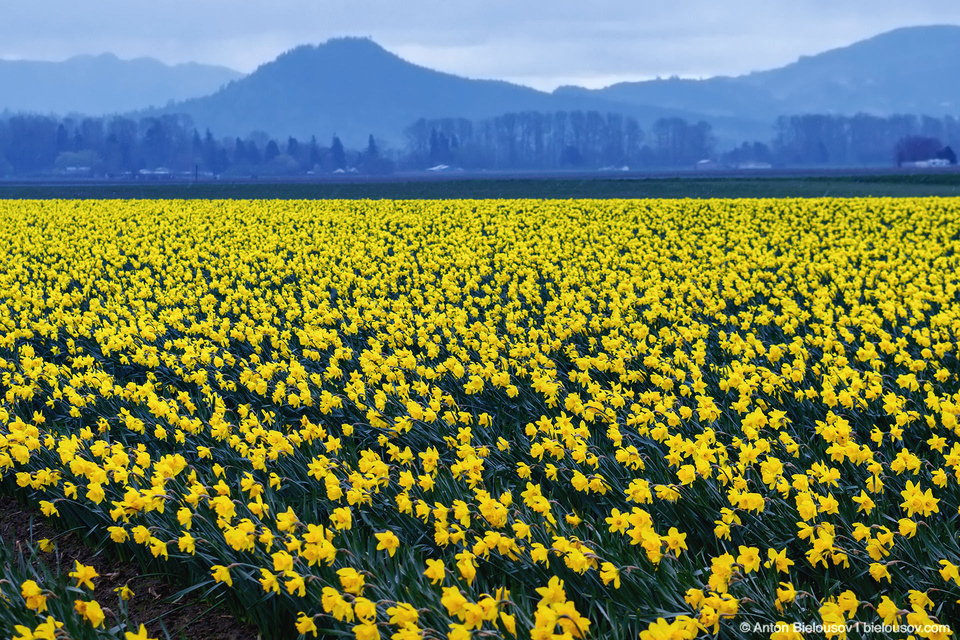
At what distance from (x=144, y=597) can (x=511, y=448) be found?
2694 millimetres

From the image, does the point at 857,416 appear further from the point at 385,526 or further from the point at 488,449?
the point at 385,526

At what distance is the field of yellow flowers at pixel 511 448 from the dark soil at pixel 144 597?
138mm

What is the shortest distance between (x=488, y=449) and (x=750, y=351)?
10.8ft

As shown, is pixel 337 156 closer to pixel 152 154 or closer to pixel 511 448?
pixel 152 154

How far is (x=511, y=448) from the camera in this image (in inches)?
241

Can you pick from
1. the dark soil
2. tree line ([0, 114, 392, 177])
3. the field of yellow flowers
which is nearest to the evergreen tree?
tree line ([0, 114, 392, 177])

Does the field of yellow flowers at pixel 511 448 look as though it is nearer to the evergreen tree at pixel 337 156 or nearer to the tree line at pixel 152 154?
the tree line at pixel 152 154

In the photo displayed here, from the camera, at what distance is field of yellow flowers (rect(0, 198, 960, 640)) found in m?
3.88

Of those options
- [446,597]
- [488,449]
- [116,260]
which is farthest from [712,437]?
[116,260]

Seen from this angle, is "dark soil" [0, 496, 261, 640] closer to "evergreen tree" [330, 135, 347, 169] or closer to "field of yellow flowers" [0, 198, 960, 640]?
"field of yellow flowers" [0, 198, 960, 640]

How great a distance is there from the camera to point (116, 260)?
16641mm

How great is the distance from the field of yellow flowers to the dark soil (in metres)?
0.14

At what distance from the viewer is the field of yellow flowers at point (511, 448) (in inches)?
153

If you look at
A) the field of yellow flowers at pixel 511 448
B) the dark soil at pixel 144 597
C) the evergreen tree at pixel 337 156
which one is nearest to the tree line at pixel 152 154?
the evergreen tree at pixel 337 156
